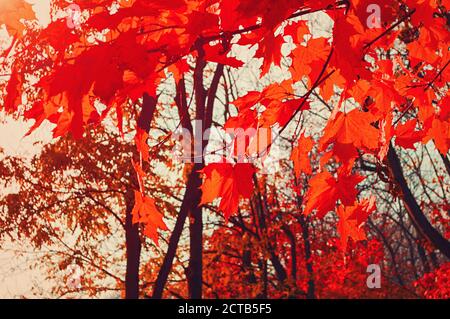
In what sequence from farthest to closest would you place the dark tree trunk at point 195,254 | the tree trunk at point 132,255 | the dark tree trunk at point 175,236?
1. the dark tree trunk at point 195,254
2. the tree trunk at point 132,255
3. the dark tree trunk at point 175,236

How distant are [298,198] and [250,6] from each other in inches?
801

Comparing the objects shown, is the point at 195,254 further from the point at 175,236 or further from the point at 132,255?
the point at 132,255

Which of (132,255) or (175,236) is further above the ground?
(175,236)

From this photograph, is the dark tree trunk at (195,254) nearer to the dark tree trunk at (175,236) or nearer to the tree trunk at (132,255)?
the dark tree trunk at (175,236)

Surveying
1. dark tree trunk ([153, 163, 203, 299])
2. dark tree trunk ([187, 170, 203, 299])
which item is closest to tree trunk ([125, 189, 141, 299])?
dark tree trunk ([153, 163, 203, 299])

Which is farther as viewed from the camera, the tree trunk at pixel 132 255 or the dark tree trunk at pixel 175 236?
the tree trunk at pixel 132 255

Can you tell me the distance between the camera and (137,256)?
30.0ft

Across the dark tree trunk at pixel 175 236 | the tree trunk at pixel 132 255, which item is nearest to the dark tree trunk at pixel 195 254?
the dark tree trunk at pixel 175 236

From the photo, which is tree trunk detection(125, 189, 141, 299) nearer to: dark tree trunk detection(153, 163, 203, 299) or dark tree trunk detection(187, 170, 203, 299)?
dark tree trunk detection(153, 163, 203, 299)

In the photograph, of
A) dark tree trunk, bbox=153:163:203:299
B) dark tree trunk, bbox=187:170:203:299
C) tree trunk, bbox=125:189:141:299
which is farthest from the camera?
dark tree trunk, bbox=187:170:203:299

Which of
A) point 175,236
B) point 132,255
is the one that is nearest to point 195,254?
point 175,236

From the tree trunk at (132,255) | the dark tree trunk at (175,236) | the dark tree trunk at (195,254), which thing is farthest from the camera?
the dark tree trunk at (195,254)
